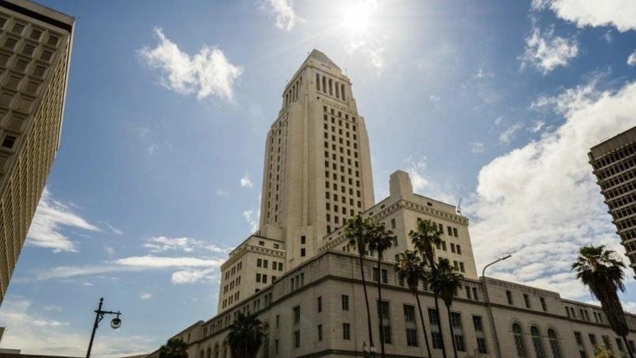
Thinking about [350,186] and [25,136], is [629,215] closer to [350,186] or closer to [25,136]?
[350,186]

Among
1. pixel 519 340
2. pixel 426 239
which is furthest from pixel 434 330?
pixel 519 340

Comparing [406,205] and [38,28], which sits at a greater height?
[38,28]

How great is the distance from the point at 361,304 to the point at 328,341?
21.3 ft

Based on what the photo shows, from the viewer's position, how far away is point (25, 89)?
2274 inches

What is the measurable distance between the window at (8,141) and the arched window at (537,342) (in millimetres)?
76550

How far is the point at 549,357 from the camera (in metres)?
60.1

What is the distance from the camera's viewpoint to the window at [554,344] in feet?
203

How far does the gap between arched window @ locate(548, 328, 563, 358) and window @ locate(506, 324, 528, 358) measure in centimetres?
588

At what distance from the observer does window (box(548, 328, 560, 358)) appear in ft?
203

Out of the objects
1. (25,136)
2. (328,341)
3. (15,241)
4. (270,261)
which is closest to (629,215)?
(270,261)

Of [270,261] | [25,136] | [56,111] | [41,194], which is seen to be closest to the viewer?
[25,136]

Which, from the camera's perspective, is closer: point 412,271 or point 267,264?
point 412,271

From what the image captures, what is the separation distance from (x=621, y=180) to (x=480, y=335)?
9927 cm

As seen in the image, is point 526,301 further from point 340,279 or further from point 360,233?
point 360,233
